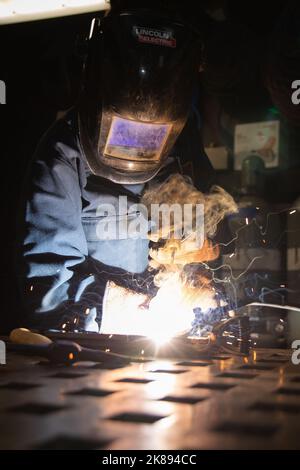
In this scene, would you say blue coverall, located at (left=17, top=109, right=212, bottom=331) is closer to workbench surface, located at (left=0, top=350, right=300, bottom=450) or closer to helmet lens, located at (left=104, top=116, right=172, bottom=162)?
helmet lens, located at (left=104, top=116, right=172, bottom=162)

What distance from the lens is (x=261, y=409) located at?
911mm

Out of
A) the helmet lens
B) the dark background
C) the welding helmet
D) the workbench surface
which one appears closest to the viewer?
the workbench surface

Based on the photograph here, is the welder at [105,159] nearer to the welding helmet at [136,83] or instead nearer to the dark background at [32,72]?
the welding helmet at [136,83]

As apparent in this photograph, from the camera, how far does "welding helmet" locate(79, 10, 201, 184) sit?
1745mm

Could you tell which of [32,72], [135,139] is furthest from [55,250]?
[32,72]

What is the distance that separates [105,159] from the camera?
1.99m

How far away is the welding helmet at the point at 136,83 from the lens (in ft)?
5.73

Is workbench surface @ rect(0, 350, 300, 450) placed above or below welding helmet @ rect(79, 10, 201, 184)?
below

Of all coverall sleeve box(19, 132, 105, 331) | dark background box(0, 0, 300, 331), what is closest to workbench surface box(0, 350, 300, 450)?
coverall sleeve box(19, 132, 105, 331)

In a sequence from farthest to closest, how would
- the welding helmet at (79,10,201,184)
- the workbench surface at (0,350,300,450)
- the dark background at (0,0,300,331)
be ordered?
the dark background at (0,0,300,331), the welding helmet at (79,10,201,184), the workbench surface at (0,350,300,450)

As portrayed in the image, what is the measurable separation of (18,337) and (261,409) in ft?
2.90

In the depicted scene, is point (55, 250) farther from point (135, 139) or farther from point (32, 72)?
point (32, 72)
